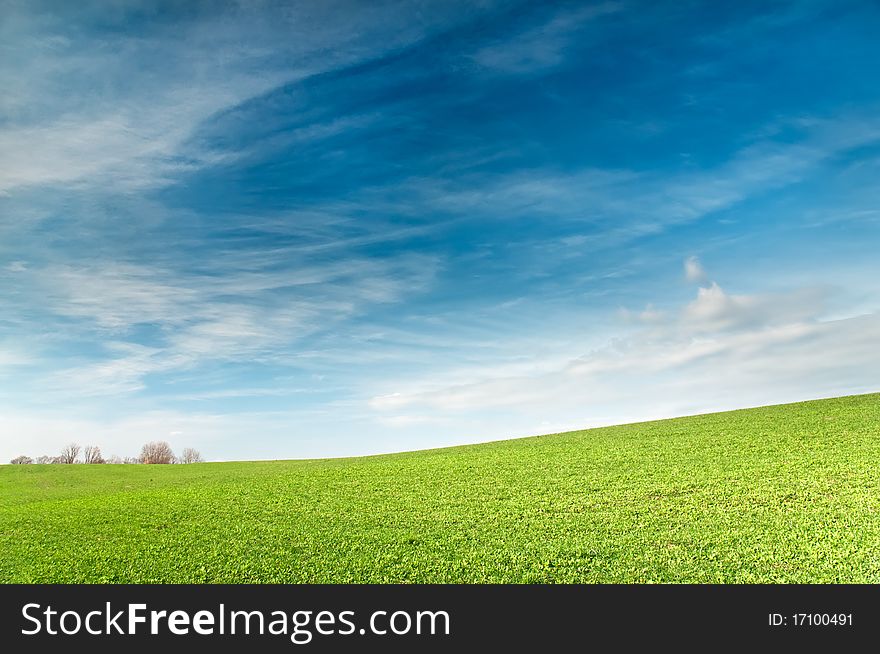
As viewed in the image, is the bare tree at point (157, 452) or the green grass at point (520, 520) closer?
the green grass at point (520, 520)

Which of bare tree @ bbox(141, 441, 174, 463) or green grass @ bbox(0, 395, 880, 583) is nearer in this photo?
green grass @ bbox(0, 395, 880, 583)

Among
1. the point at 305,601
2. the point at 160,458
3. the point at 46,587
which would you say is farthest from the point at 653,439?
the point at 160,458

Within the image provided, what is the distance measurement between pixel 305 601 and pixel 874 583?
791 centimetres

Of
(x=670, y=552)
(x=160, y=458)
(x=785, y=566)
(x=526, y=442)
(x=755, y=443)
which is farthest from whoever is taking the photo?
(x=160, y=458)

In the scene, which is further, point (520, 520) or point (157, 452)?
point (157, 452)

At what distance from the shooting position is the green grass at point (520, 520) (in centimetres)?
897

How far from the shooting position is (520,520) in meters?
11.8

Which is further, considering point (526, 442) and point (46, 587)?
point (526, 442)

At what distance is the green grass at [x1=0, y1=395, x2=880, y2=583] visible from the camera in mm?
8969

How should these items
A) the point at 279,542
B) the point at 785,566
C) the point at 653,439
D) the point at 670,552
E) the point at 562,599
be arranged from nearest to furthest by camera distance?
the point at 562,599, the point at 785,566, the point at 670,552, the point at 279,542, the point at 653,439

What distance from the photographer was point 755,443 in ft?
60.7

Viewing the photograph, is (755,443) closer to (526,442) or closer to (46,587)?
(526,442)

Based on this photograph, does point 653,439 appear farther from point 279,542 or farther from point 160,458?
point 160,458

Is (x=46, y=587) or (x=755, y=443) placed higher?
(x=755, y=443)
